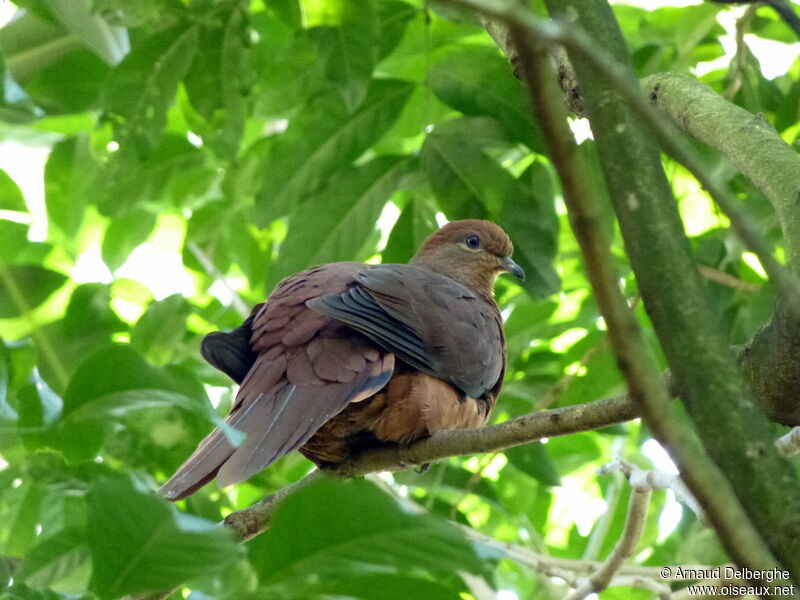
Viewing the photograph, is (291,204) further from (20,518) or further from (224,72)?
(20,518)

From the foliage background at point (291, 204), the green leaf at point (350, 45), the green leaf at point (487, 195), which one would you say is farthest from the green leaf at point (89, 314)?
the green leaf at point (487, 195)

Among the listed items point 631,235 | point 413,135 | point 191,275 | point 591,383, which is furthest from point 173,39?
point 631,235

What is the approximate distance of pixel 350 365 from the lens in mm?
3242

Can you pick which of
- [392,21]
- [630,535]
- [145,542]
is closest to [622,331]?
[145,542]

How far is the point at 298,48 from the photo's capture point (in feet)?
13.0

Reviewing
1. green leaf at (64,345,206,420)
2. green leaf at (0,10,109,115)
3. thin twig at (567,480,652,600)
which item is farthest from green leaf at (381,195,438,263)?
green leaf at (64,345,206,420)

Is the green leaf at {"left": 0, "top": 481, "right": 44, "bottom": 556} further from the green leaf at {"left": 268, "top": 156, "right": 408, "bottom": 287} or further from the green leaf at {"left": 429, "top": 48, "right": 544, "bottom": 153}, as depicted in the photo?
the green leaf at {"left": 429, "top": 48, "right": 544, "bottom": 153}

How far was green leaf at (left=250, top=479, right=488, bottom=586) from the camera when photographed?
1.41 m

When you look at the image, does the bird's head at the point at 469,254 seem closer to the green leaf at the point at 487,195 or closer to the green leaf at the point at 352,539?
the green leaf at the point at 487,195

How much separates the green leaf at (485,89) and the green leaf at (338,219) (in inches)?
12.9

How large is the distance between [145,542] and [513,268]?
3018 mm

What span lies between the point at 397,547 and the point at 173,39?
113 inches

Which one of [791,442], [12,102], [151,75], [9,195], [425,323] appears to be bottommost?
[425,323]

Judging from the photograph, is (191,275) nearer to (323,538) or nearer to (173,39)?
(173,39)
